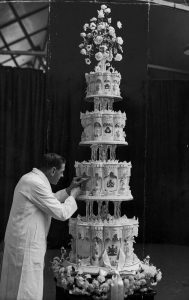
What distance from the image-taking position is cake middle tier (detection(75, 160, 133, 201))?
15.7 feet

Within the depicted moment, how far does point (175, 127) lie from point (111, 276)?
6.89 ft

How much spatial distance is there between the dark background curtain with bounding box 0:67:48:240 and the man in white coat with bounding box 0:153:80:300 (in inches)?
54.8

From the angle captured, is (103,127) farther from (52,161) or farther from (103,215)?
(103,215)

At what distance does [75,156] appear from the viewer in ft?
19.3

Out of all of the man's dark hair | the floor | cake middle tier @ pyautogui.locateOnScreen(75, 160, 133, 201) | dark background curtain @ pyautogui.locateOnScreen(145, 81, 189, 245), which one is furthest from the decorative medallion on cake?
dark background curtain @ pyautogui.locateOnScreen(145, 81, 189, 245)

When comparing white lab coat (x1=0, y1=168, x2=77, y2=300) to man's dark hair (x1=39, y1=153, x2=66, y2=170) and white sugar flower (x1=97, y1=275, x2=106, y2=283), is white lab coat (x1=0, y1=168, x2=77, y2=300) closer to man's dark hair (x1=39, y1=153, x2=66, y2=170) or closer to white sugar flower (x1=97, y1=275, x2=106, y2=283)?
man's dark hair (x1=39, y1=153, x2=66, y2=170)

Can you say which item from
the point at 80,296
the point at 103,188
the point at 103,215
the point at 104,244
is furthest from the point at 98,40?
the point at 80,296

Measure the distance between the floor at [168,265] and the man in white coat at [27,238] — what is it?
133 centimetres

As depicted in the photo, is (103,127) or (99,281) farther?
(103,127)

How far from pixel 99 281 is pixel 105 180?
0.97m

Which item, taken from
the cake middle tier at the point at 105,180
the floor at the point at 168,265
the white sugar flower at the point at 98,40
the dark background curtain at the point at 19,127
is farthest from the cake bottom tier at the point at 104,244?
the white sugar flower at the point at 98,40

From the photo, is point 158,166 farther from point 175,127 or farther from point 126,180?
point 126,180

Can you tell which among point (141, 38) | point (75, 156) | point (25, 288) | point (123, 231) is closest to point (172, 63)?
point (141, 38)

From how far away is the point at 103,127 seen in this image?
4.87 metres
